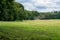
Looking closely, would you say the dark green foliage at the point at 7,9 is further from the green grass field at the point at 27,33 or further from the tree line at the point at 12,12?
the green grass field at the point at 27,33

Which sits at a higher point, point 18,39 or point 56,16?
point 18,39

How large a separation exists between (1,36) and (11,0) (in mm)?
15743

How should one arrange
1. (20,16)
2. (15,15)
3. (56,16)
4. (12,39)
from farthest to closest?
(56,16), (20,16), (15,15), (12,39)

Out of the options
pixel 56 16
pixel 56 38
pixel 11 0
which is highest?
pixel 11 0

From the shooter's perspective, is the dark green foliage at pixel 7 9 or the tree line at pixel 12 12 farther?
the tree line at pixel 12 12

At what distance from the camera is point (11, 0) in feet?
113

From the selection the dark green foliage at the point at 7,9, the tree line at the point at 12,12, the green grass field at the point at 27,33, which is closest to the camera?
the green grass field at the point at 27,33

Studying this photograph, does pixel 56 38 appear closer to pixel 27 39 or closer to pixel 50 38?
pixel 50 38

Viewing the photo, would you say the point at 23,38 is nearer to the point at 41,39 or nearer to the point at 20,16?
the point at 41,39

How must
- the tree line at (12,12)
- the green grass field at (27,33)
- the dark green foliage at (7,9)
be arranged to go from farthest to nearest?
the tree line at (12,12) < the dark green foliage at (7,9) < the green grass field at (27,33)

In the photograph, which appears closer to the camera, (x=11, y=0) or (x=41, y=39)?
(x=41, y=39)

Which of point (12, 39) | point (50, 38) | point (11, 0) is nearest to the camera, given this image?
point (12, 39)

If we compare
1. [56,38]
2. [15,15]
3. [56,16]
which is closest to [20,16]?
[15,15]

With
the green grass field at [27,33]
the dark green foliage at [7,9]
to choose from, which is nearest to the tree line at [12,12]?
the dark green foliage at [7,9]
